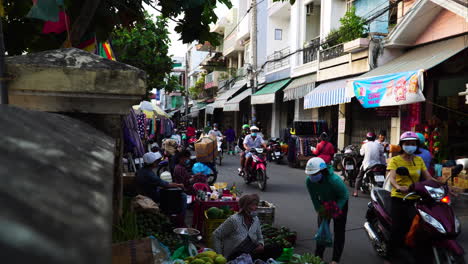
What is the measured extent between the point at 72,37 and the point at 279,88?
54.1 ft

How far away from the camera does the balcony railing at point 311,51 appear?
17.9 meters

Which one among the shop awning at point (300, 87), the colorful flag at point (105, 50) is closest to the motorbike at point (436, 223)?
the colorful flag at point (105, 50)

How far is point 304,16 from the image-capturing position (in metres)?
19.5

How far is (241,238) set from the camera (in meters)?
4.37

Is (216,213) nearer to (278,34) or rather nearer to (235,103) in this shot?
(235,103)

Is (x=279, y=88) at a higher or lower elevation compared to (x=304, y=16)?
lower

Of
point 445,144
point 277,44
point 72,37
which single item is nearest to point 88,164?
point 72,37

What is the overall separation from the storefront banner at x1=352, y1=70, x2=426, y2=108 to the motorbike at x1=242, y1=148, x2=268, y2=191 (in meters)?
3.17

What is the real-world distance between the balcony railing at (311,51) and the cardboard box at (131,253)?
15686mm

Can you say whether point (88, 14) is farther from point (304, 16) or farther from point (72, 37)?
point (304, 16)

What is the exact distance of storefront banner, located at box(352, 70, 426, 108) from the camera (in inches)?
360

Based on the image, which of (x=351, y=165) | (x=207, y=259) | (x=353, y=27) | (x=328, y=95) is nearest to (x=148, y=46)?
(x=328, y=95)

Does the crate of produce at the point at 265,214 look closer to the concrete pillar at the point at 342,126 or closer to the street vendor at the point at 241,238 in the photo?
the street vendor at the point at 241,238

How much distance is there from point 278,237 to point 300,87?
13257 millimetres
